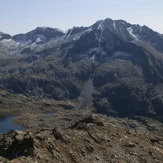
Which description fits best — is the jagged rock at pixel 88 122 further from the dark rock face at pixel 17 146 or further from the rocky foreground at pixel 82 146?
the dark rock face at pixel 17 146

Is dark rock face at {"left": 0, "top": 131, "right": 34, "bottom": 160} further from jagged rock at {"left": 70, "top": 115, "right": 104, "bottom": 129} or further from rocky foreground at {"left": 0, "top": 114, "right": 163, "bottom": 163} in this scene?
jagged rock at {"left": 70, "top": 115, "right": 104, "bottom": 129}

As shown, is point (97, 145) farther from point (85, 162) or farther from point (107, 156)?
point (85, 162)

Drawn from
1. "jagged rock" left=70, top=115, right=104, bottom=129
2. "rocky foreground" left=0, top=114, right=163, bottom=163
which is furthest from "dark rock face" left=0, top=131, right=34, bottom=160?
"jagged rock" left=70, top=115, right=104, bottom=129

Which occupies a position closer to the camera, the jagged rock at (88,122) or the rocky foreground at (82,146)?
the rocky foreground at (82,146)

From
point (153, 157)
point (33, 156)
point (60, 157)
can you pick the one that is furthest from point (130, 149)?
point (33, 156)

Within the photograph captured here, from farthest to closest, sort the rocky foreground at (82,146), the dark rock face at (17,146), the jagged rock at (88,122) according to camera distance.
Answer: the jagged rock at (88,122) < the rocky foreground at (82,146) < the dark rock face at (17,146)

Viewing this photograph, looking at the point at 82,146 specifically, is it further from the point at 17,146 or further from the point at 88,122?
the point at 88,122

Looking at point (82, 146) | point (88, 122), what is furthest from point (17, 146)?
point (88, 122)

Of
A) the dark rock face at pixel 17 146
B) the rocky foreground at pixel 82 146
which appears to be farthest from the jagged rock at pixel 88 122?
the dark rock face at pixel 17 146

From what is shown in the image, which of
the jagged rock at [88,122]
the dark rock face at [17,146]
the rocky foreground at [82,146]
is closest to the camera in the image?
the dark rock face at [17,146]
